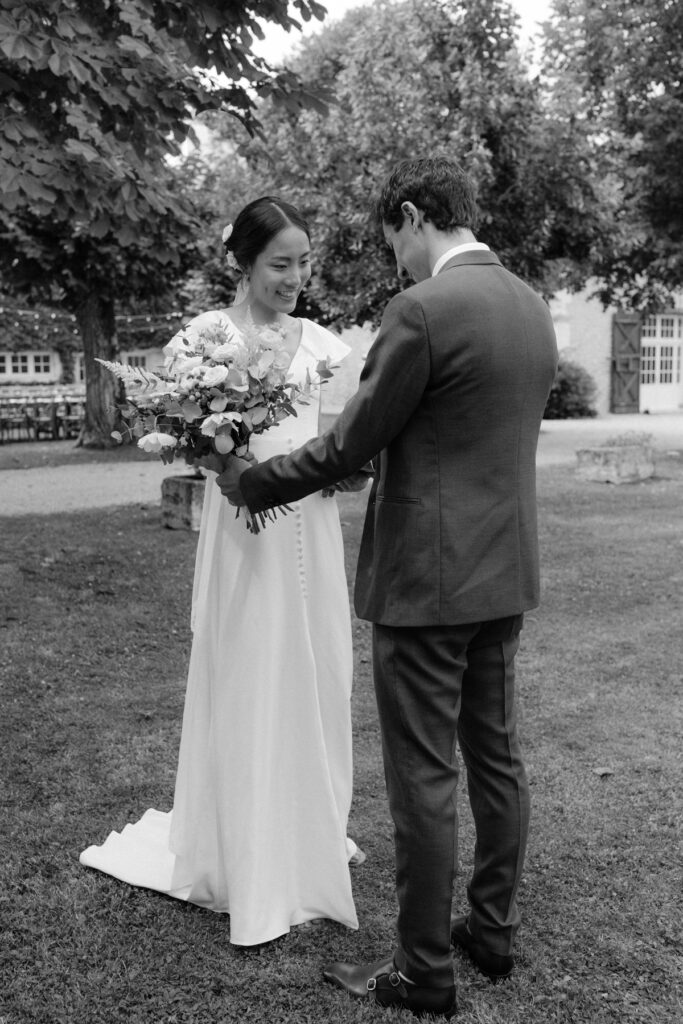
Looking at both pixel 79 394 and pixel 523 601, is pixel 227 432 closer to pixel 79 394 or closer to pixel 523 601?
pixel 523 601

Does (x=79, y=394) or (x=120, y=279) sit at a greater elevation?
(x=120, y=279)

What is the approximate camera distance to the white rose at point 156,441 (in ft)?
9.13

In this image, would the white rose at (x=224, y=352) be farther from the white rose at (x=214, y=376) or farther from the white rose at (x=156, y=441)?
the white rose at (x=156, y=441)

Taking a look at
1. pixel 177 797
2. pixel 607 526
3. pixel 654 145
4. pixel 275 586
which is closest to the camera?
pixel 275 586

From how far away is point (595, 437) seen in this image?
71.6ft

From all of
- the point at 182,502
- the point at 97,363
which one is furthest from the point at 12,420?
the point at 182,502

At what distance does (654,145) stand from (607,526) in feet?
23.4

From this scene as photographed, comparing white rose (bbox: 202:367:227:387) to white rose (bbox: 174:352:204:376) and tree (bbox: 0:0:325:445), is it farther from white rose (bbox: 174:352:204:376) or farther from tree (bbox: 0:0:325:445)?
tree (bbox: 0:0:325:445)

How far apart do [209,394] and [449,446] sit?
2.27 feet

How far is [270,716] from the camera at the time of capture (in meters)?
3.23

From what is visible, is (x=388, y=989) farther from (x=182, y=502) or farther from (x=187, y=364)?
(x=182, y=502)

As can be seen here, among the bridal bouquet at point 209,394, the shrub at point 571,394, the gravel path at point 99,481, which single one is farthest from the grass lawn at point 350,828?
the shrub at point 571,394

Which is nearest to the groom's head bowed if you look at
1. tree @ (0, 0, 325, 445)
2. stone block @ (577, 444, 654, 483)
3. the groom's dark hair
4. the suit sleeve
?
the groom's dark hair

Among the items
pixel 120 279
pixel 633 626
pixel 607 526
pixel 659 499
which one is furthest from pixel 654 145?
pixel 633 626
